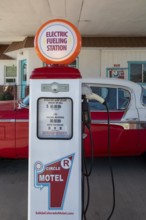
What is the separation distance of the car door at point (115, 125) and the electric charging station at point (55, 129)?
2.31m

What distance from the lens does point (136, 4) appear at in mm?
9219

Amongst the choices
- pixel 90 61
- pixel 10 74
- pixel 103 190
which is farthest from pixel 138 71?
pixel 103 190

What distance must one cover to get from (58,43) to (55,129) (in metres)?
0.80

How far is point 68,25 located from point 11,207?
2519 mm

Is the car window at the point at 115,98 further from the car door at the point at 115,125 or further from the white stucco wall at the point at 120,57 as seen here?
the white stucco wall at the point at 120,57

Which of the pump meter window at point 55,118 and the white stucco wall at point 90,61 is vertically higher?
the white stucco wall at point 90,61

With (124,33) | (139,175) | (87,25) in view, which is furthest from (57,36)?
(124,33)

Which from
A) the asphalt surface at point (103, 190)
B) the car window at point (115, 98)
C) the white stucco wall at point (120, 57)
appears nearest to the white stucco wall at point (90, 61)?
the white stucco wall at point (120, 57)

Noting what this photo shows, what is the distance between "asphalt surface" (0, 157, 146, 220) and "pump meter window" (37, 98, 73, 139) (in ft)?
4.67

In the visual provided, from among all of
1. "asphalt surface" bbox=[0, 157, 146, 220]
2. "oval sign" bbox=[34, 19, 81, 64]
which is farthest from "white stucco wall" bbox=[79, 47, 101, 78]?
"oval sign" bbox=[34, 19, 81, 64]

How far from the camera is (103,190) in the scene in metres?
4.63

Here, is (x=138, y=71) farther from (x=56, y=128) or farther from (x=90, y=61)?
(x=56, y=128)

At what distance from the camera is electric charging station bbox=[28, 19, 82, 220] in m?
2.76

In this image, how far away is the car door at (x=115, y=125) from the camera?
5148mm
